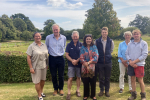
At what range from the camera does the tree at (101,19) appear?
31078mm

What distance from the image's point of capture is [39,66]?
3553mm

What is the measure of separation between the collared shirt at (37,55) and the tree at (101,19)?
27.6 meters

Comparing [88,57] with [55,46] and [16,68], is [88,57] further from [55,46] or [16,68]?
[16,68]

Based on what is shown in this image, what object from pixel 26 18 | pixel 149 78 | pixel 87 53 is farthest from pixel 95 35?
pixel 26 18

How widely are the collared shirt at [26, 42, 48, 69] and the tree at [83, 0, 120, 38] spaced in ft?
90.7

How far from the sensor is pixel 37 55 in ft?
11.4

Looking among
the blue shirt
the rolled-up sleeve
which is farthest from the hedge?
the blue shirt

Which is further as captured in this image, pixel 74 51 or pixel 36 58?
pixel 74 51

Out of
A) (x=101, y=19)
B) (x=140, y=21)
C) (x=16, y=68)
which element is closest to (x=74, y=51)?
(x=16, y=68)

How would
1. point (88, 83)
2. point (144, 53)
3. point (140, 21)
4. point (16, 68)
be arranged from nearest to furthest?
point (144, 53)
point (88, 83)
point (16, 68)
point (140, 21)

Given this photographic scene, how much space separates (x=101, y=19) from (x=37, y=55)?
31.8 m

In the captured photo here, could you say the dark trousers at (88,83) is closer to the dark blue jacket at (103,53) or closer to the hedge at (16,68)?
the dark blue jacket at (103,53)

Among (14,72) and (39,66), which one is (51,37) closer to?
(39,66)

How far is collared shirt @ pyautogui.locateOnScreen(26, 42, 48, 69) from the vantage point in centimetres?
346
